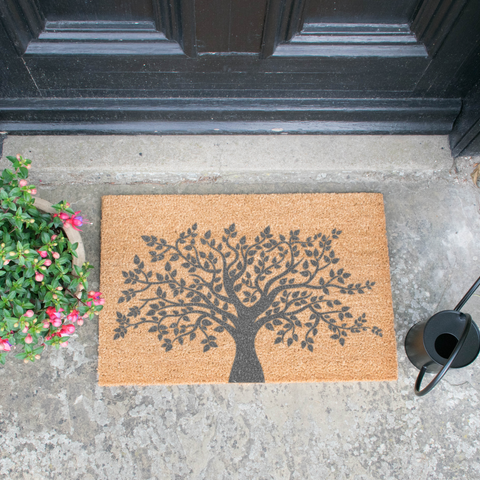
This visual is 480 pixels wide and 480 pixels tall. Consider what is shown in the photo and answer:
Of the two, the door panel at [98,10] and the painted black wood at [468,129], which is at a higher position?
the door panel at [98,10]

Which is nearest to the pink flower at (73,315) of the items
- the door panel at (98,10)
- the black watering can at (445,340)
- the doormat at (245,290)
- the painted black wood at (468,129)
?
the doormat at (245,290)

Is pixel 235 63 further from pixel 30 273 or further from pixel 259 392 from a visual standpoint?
pixel 259 392

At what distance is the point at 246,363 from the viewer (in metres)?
1.68

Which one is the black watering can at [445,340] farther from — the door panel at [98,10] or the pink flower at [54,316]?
the door panel at [98,10]

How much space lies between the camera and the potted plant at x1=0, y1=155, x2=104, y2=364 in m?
1.20

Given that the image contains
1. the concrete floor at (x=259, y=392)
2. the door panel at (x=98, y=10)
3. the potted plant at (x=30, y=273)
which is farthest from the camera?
the concrete floor at (x=259, y=392)

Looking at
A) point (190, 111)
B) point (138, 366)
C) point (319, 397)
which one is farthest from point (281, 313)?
point (190, 111)

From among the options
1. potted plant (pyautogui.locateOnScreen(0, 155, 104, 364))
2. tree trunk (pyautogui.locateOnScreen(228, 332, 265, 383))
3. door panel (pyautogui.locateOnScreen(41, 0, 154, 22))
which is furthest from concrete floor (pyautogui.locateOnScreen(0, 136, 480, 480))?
door panel (pyautogui.locateOnScreen(41, 0, 154, 22))

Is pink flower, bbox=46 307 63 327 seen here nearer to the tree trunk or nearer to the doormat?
the doormat

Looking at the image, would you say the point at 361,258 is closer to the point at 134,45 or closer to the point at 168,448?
the point at 168,448

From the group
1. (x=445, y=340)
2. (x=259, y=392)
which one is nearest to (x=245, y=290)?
(x=259, y=392)

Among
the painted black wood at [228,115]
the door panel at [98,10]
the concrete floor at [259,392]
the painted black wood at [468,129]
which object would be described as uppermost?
the door panel at [98,10]

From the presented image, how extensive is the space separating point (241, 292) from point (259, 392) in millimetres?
429

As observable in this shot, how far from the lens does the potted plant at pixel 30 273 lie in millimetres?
1195
